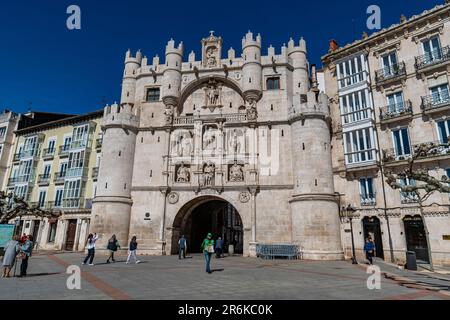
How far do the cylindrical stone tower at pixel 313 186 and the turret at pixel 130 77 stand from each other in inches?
647

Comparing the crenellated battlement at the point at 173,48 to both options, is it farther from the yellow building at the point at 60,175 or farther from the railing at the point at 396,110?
the railing at the point at 396,110

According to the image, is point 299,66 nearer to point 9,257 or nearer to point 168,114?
point 168,114

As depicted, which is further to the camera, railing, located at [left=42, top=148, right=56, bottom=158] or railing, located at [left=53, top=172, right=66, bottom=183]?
railing, located at [left=42, top=148, right=56, bottom=158]

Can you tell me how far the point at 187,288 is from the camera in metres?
9.88

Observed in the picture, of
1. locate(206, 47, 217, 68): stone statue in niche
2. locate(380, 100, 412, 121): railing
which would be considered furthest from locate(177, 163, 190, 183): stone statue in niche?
locate(380, 100, 412, 121): railing

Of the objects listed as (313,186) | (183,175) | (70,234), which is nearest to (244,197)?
(313,186)

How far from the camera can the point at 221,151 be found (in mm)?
27484

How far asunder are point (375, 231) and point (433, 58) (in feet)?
45.2

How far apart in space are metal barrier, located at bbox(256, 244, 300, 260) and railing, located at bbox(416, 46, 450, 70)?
16781 millimetres

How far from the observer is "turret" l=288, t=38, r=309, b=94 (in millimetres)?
28750

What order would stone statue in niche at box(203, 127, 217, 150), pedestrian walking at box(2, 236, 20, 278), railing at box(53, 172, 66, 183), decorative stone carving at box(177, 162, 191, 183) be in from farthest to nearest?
railing at box(53, 172, 66, 183) → stone statue in niche at box(203, 127, 217, 150) → decorative stone carving at box(177, 162, 191, 183) → pedestrian walking at box(2, 236, 20, 278)

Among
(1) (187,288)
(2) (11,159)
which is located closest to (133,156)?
(1) (187,288)

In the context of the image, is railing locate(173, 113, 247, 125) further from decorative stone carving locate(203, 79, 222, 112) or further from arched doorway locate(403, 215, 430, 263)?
arched doorway locate(403, 215, 430, 263)

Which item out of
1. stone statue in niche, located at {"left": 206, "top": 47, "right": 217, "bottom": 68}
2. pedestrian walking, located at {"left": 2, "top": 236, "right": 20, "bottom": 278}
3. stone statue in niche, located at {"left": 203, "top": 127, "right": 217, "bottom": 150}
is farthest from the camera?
stone statue in niche, located at {"left": 206, "top": 47, "right": 217, "bottom": 68}
